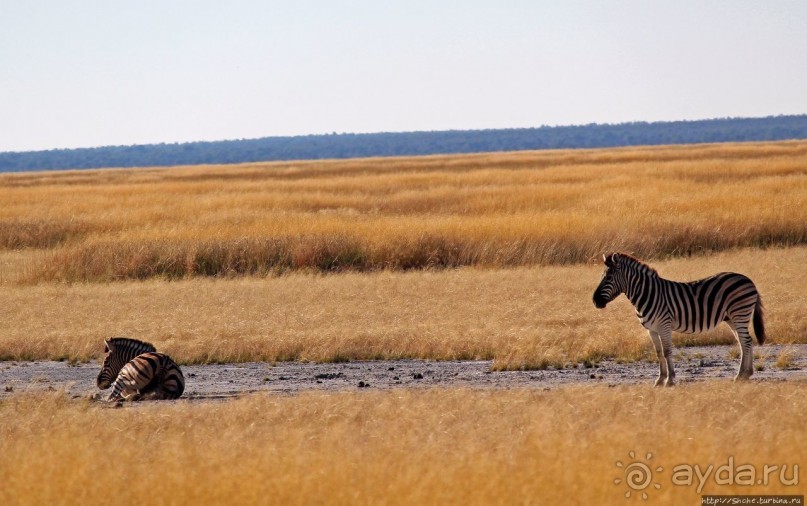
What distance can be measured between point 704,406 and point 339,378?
175 inches

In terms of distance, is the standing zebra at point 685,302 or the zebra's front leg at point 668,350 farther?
the standing zebra at point 685,302

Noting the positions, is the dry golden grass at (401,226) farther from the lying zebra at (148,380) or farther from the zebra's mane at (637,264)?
the zebra's mane at (637,264)

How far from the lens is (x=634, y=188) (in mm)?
36719

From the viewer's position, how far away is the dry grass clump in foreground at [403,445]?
710cm

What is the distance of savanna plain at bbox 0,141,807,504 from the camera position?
24.3 ft

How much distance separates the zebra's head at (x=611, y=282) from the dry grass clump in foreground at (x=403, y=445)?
1.09 meters

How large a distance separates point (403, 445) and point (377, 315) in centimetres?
845

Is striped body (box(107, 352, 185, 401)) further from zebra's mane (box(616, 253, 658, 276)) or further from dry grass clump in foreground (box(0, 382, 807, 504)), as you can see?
zebra's mane (box(616, 253, 658, 276))

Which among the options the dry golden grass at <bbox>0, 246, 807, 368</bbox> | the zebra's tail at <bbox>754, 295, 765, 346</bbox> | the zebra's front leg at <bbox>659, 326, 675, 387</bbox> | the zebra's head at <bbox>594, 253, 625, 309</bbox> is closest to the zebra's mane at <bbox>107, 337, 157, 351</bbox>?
the dry golden grass at <bbox>0, 246, 807, 368</bbox>

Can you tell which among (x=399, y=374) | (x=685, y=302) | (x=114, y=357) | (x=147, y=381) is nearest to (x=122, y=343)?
(x=114, y=357)

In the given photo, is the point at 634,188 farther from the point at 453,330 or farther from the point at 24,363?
the point at 24,363

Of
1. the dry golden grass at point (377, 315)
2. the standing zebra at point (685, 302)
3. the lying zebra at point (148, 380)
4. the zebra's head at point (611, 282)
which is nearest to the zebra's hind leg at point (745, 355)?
the standing zebra at point (685, 302)

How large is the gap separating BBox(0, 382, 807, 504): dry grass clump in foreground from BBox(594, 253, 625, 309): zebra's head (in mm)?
1093

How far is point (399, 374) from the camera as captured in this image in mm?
12578
